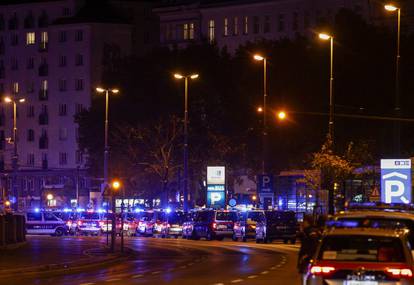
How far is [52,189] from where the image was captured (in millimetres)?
124250

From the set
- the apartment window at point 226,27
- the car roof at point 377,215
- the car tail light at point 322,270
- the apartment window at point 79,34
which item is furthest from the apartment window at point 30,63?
the car tail light at point 322,270

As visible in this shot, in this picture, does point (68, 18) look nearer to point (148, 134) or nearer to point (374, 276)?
point (148, 134)

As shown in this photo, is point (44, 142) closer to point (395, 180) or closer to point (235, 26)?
point (235, 26)

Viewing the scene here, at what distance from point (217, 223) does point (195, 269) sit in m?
28.5

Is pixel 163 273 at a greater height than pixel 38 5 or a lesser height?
lesser

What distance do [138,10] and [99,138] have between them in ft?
156

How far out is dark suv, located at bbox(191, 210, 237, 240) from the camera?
63344 millimetres

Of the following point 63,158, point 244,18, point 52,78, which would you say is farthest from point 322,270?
point 52,78

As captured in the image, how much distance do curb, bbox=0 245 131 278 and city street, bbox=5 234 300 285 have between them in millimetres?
353

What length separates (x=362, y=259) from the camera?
17500 millimetres

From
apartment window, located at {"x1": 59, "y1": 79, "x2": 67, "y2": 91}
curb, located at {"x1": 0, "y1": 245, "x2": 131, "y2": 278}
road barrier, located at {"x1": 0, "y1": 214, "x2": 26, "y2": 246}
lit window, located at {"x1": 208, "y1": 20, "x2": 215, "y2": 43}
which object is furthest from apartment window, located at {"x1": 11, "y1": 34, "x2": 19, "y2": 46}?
curb, located at {"x1": 0, "y1": 245, "x2": 131, "y2": 278}

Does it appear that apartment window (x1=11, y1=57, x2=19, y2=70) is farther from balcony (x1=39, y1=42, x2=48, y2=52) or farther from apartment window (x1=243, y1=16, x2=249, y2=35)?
apartment window (x1=243, y1=16, x2=249, y2=35)

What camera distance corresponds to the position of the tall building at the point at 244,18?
124m

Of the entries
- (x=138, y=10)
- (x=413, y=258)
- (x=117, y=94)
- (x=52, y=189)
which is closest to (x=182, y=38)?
(x=138, y=10)
